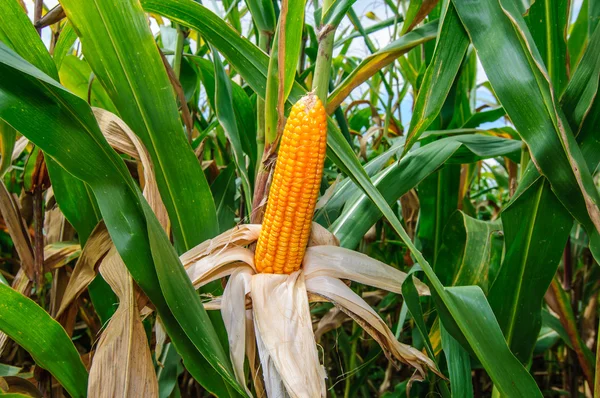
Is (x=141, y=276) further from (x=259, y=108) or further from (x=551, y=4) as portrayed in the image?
(x=551, y=4)

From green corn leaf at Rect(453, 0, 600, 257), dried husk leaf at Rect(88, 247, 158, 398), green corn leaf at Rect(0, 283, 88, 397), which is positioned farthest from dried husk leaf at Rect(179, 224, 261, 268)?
green corn leaf at Rect(453, 0, 600, 257)

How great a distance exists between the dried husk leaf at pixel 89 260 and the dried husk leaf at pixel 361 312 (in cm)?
39

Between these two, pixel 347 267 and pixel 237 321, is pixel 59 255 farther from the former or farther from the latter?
pixel 347 267

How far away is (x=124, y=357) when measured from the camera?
0.73 metres

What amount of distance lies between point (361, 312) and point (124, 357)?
0.38m

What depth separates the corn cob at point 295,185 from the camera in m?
0.68

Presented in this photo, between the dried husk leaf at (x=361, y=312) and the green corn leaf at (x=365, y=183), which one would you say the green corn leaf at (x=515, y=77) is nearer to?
the green corn leaf at (x=365, y=183)

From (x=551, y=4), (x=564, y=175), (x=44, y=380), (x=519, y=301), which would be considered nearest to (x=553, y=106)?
(x=564, y=175)

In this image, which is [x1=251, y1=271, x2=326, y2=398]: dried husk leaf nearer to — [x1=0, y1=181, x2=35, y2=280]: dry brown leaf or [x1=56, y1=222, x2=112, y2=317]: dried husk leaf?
[x1=56, y1=222, x2=112, y2=317]: dried husk leaf

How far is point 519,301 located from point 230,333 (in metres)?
0.56

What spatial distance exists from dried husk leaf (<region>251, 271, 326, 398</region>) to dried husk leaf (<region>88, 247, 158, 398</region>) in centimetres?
19

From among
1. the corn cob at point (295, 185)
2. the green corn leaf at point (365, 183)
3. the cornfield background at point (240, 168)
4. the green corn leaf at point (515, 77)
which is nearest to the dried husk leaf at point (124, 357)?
the cornfield background at point (240, 168)

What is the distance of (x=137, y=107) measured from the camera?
778mm

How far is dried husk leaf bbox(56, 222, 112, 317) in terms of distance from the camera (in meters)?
0.87
